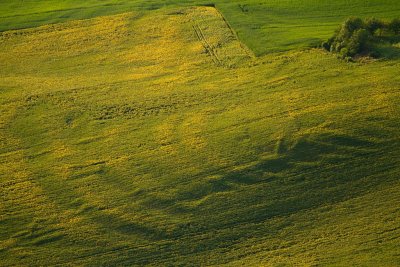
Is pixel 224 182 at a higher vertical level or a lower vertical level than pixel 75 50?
lower

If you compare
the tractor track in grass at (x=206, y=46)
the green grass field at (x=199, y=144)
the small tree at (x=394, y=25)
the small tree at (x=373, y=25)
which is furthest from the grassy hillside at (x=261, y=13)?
the tractor track in grass at (x=206, y=46)

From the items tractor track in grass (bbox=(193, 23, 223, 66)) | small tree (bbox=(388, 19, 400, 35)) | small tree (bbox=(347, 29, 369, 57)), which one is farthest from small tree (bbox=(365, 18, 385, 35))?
tractor track in grass (bbox=(193, 23, 223, 66))

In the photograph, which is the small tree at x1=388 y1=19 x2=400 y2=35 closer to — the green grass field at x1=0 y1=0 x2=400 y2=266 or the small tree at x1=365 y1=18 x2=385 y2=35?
the small tree at x1=365 y1=18 x2=385 y2=35

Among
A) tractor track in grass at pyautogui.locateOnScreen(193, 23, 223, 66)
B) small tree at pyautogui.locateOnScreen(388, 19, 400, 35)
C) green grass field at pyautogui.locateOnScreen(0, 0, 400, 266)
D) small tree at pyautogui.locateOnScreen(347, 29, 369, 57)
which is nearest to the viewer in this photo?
green grass field at pyautogui.locateOnScreen(0, 0, 400, 266)

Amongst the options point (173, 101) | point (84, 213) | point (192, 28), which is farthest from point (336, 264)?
point (192, 28)

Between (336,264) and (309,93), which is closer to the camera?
(336,264)

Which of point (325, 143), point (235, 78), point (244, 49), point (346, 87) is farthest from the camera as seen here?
point (244, 49)

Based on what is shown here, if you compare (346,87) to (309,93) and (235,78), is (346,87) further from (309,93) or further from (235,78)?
(235,78)
